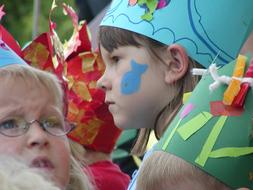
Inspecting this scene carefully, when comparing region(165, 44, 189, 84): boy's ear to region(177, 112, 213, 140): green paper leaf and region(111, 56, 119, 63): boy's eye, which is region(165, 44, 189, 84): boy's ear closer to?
region(111, 56, 119, 63): boy's eye

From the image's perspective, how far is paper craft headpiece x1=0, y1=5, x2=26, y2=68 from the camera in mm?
2647

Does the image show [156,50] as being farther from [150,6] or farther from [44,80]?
[44,80]

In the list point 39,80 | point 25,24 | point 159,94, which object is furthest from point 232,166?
point 25,24

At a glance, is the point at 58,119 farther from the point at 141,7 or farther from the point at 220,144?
the point at 220,144

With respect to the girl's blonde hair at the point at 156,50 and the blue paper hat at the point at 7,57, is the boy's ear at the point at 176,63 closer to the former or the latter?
the girl's blonde hair at the point at 156,50

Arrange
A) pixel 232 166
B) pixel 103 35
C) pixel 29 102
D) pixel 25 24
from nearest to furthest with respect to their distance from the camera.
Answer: pixel 232 166
pixel 29 102
pixel 103 35
pixel 25 24

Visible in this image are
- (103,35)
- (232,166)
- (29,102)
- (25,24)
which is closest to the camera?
(232,166)

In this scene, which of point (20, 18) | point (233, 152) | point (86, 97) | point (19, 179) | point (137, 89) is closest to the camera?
point (19, 179)

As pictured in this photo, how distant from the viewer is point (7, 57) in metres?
2.66

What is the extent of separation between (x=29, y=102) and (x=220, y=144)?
698mm

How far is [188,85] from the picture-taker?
2588mm

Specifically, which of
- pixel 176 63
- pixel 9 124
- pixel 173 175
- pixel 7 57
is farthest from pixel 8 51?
pixel 173 175

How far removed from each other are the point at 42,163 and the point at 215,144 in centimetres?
61

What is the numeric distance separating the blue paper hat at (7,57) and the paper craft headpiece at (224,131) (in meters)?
0.73
